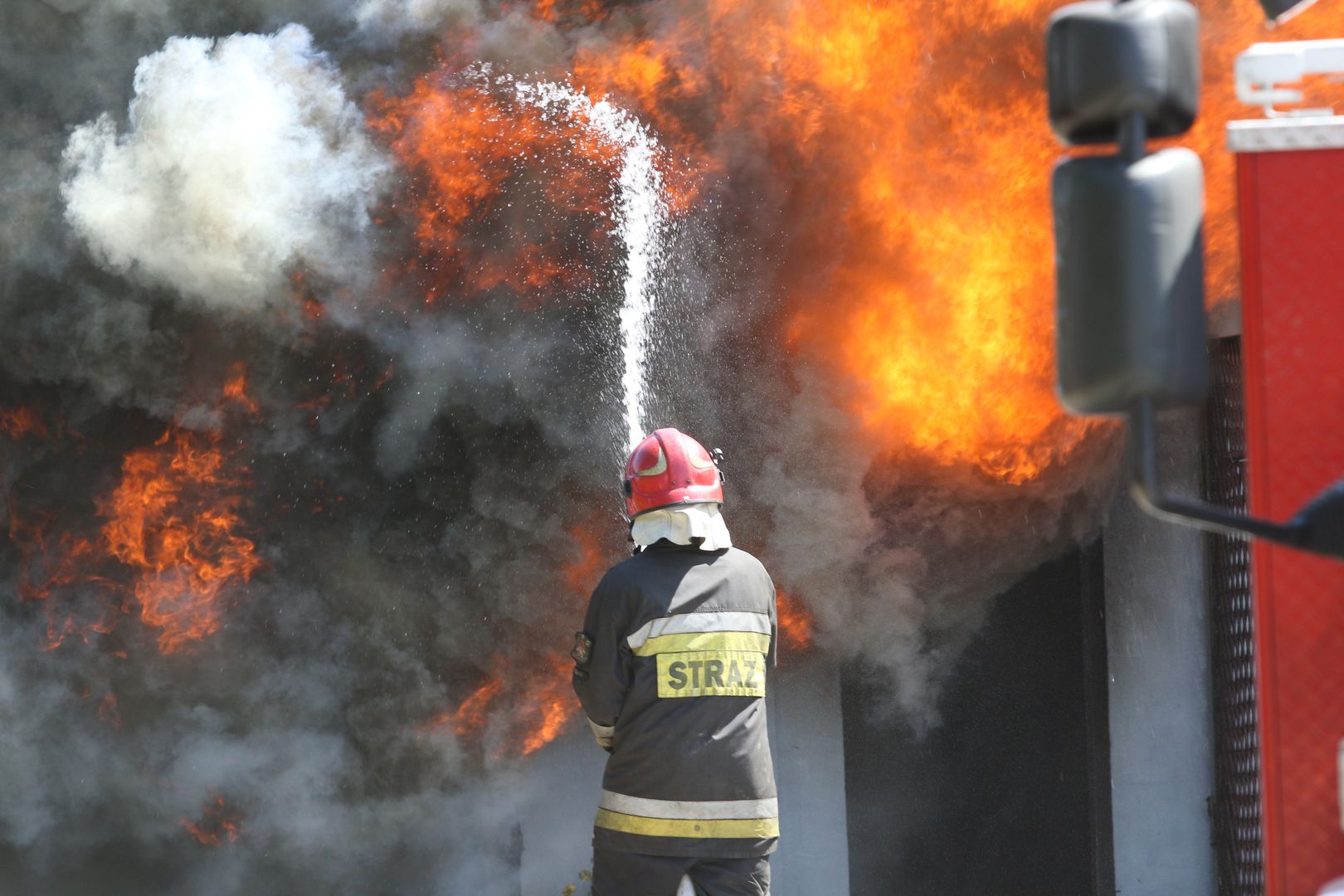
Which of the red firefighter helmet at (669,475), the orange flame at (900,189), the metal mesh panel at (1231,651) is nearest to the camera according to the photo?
the red firefighter helmet at (669,475)

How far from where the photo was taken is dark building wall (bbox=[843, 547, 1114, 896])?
226 inches

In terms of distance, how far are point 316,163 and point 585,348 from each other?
4.83ft

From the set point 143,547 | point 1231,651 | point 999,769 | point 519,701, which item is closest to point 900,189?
point 1231,651

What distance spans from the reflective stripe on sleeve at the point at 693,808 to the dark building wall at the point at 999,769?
1.98 m

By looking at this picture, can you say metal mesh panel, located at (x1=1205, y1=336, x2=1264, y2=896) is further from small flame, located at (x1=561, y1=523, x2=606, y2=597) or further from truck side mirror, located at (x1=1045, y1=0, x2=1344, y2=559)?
truck side mirror, located at (x1=1045, y1=0, x2=1344, y2=559)

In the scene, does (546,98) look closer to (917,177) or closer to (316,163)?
(316,163)

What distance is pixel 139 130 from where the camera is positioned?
5.54 m

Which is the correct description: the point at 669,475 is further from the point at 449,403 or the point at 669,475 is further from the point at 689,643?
the point at 449,403

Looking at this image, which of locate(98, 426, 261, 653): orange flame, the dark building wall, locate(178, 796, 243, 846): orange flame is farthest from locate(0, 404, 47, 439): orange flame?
the dark building wall

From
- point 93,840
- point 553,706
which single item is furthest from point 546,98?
point 93,840

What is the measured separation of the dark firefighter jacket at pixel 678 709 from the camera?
12.5 feet

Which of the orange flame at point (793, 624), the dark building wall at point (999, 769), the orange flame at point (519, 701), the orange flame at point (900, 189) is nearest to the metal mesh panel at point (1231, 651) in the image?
the dark building wall at point (999, 769)

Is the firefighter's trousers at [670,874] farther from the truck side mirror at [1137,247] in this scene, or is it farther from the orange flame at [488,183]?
the orange flame at [488,183]

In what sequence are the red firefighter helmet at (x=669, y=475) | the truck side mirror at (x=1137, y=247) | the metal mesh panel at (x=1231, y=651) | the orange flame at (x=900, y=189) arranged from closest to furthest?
the truck side mirror at (x=1137, y=247), the red firefighter helmet at (x=669, y=475), the metal mesh panel at (x=1231, y=651), the orange flame at (x=900, y=189)
